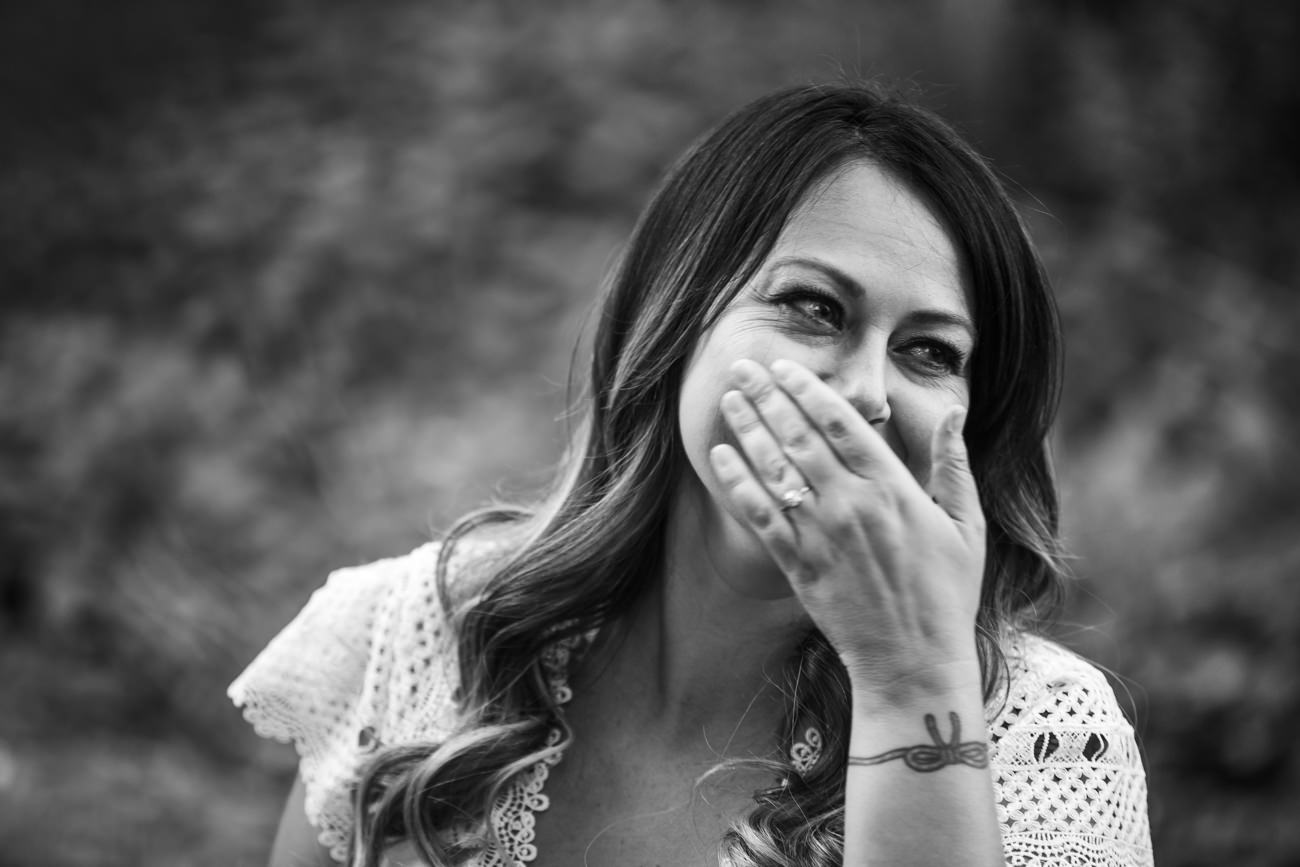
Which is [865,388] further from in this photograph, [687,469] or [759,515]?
[687,469]

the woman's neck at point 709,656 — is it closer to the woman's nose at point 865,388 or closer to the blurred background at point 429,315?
the woman's nose at point 865,388

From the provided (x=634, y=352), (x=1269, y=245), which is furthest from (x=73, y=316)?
(x=1269, y=245)

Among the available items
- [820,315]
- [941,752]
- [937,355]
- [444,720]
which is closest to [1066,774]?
[941,752]

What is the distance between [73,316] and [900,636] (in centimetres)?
433

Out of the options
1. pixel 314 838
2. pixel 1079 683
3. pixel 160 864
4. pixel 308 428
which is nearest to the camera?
pixel 1079 683

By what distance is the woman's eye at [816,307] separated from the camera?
1.83 m

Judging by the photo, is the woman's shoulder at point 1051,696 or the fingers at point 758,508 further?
the woman's shoulder at point 1051,696

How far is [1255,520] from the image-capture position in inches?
146

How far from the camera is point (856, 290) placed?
1813 mm

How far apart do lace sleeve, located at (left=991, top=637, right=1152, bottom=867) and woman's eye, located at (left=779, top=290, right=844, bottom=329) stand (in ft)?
2.16

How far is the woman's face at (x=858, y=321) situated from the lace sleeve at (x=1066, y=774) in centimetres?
42

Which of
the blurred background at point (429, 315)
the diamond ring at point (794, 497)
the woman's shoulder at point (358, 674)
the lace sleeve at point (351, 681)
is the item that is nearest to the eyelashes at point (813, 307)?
the diamond ring at point (794, 497)

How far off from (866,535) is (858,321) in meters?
0.41

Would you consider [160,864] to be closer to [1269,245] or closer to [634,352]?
[634,352]
